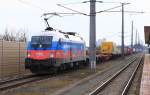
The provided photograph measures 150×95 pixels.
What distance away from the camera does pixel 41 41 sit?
30.9 meters

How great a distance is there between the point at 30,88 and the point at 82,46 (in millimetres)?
20718

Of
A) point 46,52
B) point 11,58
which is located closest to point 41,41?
point 46,52

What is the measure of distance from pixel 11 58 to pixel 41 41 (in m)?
2.39

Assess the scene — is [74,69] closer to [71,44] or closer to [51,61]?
[71,44]

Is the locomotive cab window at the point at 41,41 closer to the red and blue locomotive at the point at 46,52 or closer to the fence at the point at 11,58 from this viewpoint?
the red and blue locomotive at the point at 46,52

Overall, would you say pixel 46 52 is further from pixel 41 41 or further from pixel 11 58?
→ pixel 11 58

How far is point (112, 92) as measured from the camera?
20688mm

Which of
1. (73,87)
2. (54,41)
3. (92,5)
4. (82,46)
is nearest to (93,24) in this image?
(92,5)

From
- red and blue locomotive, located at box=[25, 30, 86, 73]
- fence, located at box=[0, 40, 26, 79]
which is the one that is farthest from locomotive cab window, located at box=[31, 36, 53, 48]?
fence, located at box=[0, 40, 26, 79]

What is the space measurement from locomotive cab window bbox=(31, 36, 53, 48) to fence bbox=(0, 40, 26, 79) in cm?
121

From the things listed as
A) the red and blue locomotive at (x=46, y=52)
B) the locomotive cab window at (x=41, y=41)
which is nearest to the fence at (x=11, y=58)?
the red and blue locomotive at (x=46, y=52)

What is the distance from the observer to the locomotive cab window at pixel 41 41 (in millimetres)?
30594

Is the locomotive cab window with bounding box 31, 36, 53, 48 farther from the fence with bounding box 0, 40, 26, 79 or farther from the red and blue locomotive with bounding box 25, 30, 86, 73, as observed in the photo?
the fence with bounding box 0, 40, 26, 79

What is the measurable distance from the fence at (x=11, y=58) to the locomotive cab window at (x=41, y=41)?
3.97ft
